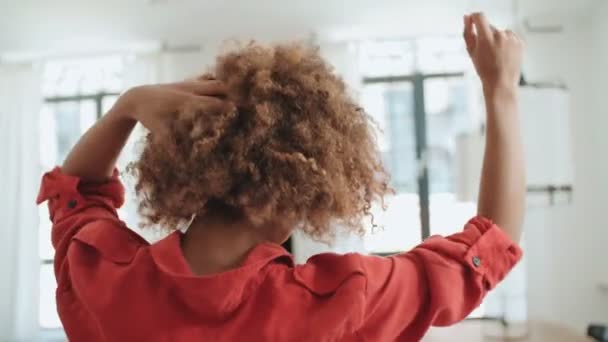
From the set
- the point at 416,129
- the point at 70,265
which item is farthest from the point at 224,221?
the point at 416,129

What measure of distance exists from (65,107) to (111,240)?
3.43m

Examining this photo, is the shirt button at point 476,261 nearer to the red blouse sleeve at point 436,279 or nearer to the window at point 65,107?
the red blouse sleeve at point 436,279

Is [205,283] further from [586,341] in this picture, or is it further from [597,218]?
[597,218]

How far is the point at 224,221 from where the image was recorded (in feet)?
1.84

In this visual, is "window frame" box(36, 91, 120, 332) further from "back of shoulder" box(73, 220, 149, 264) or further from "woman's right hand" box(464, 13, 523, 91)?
"woman's right hand" box(464, 13, 523, 91)

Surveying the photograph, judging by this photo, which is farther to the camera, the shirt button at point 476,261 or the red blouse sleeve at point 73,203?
the red blouse sleeve at point 73,203

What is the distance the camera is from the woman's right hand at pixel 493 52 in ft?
1.71

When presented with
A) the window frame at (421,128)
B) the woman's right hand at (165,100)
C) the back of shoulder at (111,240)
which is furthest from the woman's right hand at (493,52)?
the window frame at (421,128)

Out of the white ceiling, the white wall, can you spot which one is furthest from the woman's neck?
the white wall

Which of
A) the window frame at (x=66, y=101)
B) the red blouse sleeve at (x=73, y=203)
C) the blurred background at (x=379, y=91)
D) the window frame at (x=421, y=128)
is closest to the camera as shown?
the red blouse sleeve at (x=73, y=203)

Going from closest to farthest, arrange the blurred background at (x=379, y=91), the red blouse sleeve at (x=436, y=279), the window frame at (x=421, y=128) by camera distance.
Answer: the red blouse sleeve at (x=436, y=279), the blurred background at (x=379, y=91), the window frame at (x=421, y=128)

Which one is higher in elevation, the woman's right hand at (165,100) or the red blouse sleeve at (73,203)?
the woman's right hand at (165,100)

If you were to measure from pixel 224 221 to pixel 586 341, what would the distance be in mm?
1469

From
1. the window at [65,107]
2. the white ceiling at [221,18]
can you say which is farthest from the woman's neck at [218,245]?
the window at [65,107]
